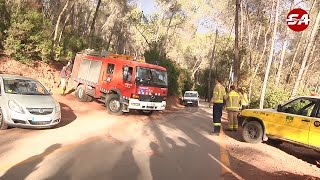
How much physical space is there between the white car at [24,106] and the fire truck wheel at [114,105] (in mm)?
5182

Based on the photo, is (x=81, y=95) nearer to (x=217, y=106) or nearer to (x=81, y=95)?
(x=81, y=95)

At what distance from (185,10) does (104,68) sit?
3396 centimetres

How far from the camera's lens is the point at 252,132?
40.7 feet

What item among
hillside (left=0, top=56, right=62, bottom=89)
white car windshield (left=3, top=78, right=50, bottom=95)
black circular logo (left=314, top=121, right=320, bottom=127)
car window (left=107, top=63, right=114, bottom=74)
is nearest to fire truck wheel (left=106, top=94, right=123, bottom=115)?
car window (left=107, top=63, right=114, bottom=74)

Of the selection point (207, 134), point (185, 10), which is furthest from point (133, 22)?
point (207, 134)

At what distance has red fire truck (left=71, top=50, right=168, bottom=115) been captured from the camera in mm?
17188

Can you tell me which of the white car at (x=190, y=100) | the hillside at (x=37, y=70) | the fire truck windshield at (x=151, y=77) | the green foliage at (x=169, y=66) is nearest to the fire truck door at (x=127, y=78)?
the fire truck windshield at (x=151, y=77)

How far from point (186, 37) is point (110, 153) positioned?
178 feet

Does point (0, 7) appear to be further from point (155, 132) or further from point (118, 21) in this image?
point (118, 21)

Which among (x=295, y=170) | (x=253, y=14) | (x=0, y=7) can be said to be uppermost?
(x=253, y=14)

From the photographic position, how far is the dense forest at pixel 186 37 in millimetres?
23172

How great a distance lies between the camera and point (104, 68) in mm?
18719

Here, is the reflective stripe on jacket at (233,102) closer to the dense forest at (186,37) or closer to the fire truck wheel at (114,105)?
the fire truck wheel at (114,105)

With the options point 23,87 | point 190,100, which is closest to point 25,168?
point 23,87
